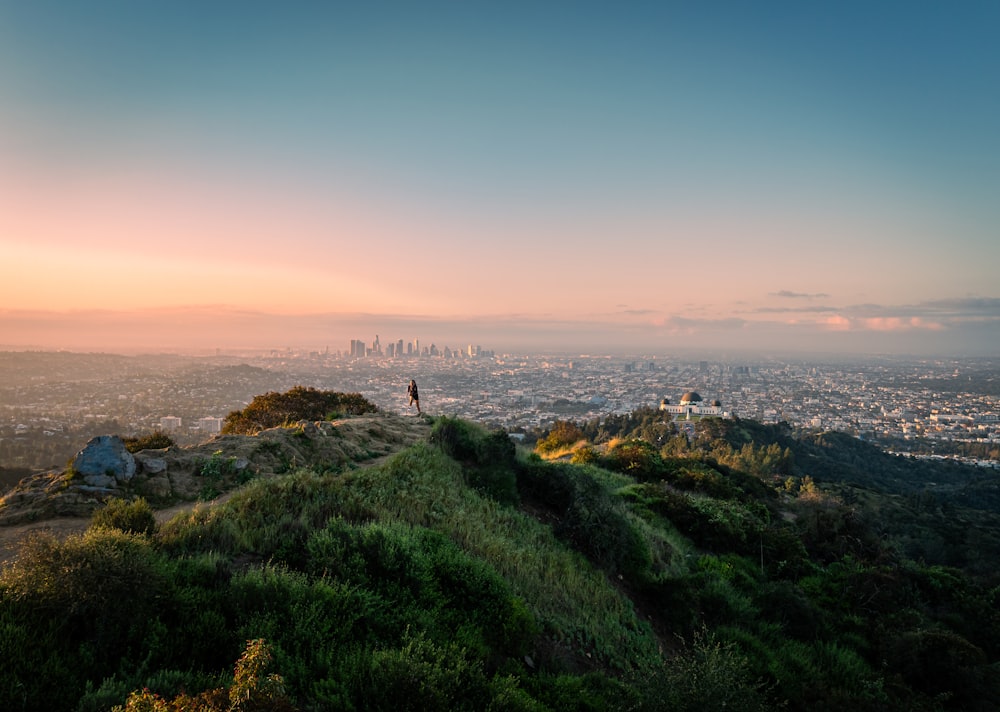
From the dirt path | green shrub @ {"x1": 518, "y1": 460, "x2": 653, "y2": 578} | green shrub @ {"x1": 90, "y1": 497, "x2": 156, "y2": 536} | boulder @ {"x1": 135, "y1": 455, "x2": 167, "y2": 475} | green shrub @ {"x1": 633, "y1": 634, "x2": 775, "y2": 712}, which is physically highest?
green shrub @ {"x1": 90, "y1": 497, "x2": 156, "y2": 536}

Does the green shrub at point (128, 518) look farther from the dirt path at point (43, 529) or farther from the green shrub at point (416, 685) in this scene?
the green shrub at point (416, 685)

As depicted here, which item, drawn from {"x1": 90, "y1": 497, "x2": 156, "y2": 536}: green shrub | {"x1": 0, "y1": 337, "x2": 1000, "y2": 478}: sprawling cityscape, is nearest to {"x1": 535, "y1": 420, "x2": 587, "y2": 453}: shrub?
{"x1": 0, "y1": 337, "x2": 1000, "y2": 478}: sprawling cityscape

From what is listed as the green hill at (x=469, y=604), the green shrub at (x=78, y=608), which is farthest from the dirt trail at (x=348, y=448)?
the green shrub at (x=78, y=608)

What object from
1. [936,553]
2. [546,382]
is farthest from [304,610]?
[546,382]

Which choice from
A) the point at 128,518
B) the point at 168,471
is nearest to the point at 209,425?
the point at 168,471

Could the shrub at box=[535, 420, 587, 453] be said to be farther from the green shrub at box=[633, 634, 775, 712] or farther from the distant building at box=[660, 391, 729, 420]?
the distant building at box=[660, 391, 729, 420]
